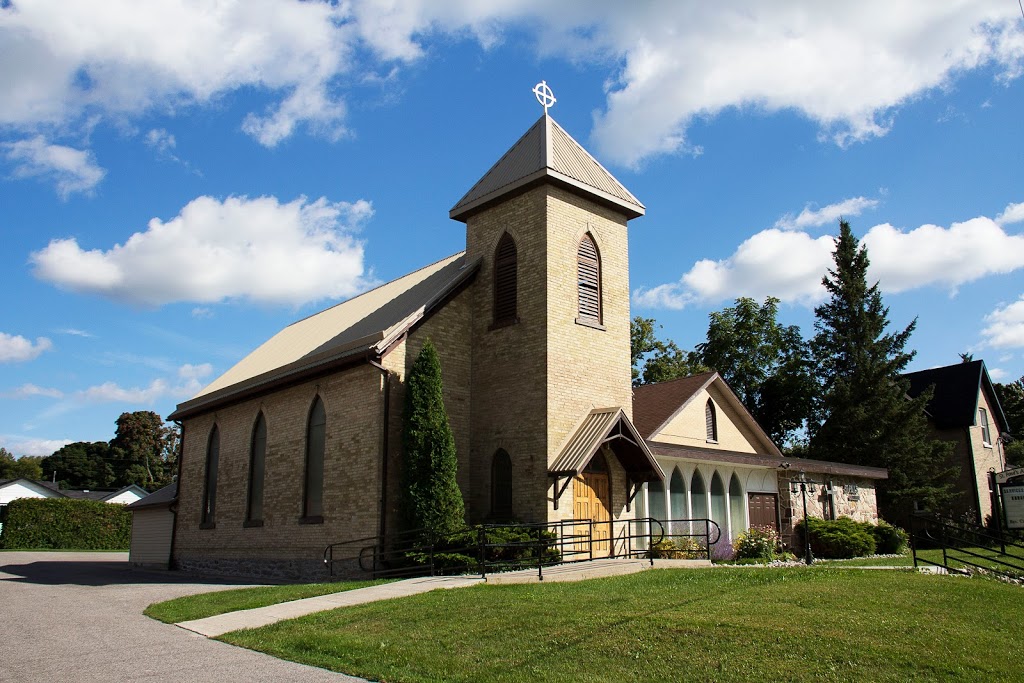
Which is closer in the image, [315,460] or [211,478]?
[315,460]

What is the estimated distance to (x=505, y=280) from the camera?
20578 millimetres

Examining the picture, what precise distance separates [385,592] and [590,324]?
896cm

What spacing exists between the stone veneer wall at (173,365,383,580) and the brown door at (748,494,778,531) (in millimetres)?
12272

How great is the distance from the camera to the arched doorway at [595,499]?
61.0 feet

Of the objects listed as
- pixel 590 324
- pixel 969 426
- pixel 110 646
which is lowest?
pixel 110 646

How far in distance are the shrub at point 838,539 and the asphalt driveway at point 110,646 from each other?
16.7m

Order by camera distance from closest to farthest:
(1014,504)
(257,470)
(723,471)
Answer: (723,471) → (257,470) → (1014,504)

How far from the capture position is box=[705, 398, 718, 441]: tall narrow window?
26.1 metres

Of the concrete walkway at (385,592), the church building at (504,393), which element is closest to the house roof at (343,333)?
the church building at (504,393)

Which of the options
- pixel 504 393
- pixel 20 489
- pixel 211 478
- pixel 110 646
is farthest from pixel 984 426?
pixel 20 489

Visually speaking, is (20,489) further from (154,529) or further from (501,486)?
(501,486)

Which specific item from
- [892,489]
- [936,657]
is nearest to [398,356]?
[936,657]

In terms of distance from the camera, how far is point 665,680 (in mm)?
7707

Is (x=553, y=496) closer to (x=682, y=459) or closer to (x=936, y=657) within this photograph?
(x=682, y=459)
